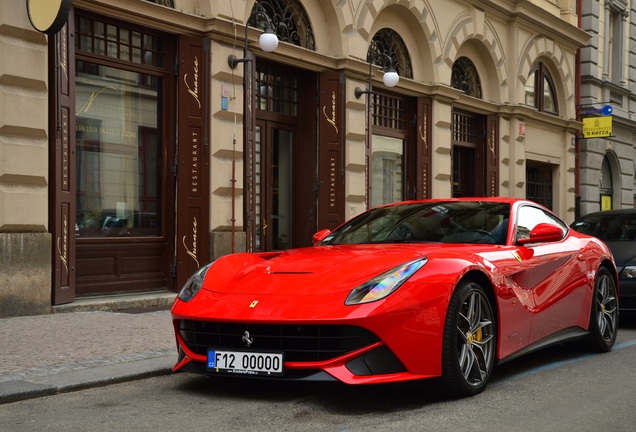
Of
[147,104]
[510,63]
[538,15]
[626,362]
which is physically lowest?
[626,362]

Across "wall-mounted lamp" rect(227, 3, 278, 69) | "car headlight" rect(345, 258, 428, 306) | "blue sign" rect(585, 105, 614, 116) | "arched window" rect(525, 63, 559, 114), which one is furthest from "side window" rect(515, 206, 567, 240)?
"blue sign" rect(585, 105, 614, 116)

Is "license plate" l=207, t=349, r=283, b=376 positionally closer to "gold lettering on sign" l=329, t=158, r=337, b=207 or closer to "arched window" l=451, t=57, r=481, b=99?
"gold lettering on sign" l=329, t=158, r=337, b=207

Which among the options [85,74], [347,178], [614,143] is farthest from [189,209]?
[614,143]

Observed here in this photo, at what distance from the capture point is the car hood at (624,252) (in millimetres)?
9414

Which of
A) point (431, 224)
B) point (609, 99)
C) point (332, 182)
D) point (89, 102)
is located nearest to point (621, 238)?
point (431, 224)

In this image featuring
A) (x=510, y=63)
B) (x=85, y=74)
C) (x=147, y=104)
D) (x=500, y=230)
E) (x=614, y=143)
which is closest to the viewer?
(x=500, y=230)

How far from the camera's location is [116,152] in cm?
1120

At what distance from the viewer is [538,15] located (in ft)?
71.0

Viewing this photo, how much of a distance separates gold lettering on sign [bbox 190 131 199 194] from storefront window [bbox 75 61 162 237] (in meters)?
0.46

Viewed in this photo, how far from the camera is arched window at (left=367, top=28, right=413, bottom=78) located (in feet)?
53.5

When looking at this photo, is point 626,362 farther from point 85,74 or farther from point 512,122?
point 512,122

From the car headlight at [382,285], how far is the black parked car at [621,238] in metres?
5.01

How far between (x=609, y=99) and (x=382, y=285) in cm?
2394

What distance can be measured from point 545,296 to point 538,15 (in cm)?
1692
